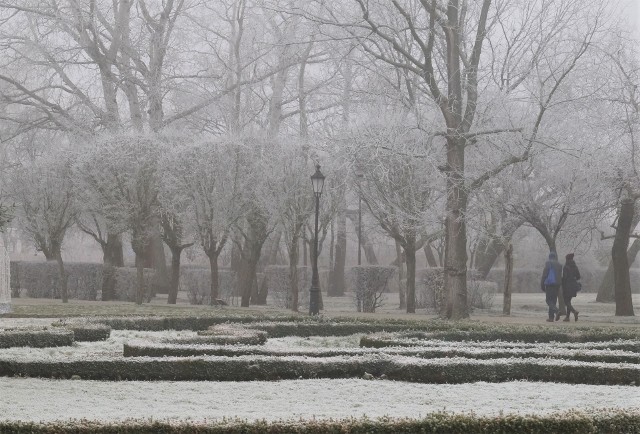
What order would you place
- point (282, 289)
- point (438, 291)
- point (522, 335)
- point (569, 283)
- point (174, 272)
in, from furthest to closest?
1. point (174, 272)
2. point (282, 289)
3. point (438, 291)
4. point (569, 283)
5. point (522, 335)

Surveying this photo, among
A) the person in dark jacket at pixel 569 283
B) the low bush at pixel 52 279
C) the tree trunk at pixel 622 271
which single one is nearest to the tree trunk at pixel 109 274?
the low bush at pixel 52 279

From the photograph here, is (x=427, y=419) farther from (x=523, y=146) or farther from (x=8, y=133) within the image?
(x=8, y=133)

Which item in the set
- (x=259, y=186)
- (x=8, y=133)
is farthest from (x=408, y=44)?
(x=8, y=133)

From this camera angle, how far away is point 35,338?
14.8m

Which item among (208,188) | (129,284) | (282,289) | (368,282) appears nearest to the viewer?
(208,188)

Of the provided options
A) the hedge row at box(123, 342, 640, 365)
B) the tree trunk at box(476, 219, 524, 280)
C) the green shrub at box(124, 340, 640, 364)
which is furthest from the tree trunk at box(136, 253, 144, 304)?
the hedge row at box(123, 342, 640, 365)

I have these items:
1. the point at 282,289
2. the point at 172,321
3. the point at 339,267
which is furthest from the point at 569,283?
the point at 339,267

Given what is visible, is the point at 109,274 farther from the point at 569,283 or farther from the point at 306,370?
the point at 306,370

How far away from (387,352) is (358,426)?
5.34 metres

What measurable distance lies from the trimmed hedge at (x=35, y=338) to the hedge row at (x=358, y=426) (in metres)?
7.17

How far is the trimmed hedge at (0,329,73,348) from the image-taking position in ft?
48.4

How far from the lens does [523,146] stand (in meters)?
20.9

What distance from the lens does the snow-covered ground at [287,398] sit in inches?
371

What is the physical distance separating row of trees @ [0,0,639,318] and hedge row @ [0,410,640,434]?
13.2 meters
